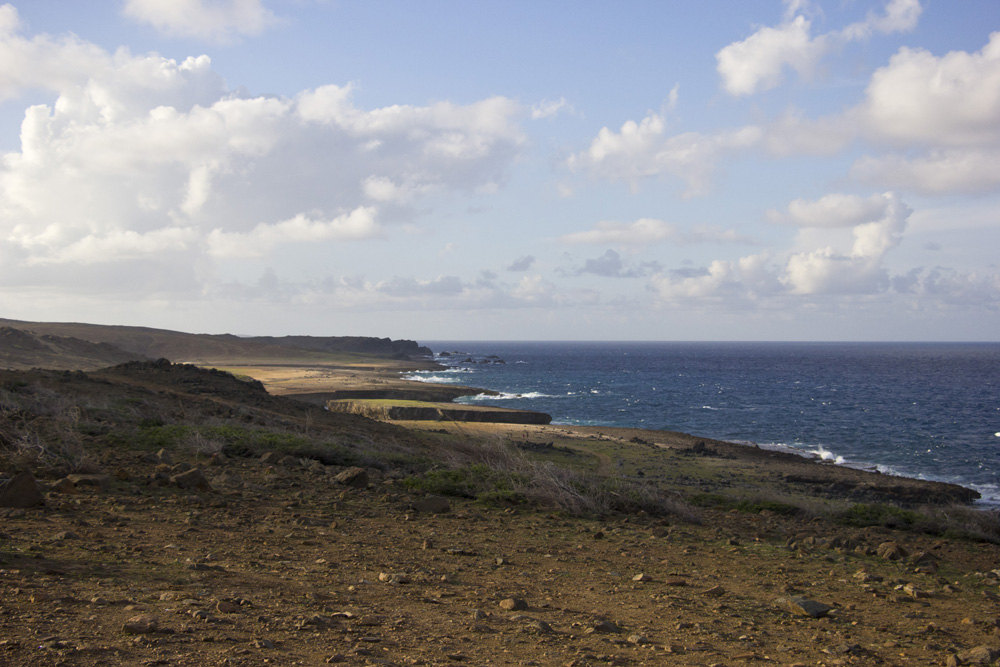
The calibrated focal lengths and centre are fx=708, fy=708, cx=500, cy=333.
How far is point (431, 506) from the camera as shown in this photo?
9578 mm

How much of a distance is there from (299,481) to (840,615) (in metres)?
7.40

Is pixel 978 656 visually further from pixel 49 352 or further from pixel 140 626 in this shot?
pixel 49 352

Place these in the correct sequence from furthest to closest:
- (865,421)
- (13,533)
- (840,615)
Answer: (865,421) → (13,533) → (840,615)

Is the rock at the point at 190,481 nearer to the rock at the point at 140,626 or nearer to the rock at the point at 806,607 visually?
the rock at the point at 140,626

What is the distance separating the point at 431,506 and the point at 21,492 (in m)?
4.69

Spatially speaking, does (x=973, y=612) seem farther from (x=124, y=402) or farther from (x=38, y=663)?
(x=124, y=402)

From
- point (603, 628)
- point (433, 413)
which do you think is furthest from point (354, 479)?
point (433, 413)

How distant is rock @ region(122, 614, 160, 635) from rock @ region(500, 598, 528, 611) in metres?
2.52

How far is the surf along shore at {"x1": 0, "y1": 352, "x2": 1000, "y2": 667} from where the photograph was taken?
15.4 ft

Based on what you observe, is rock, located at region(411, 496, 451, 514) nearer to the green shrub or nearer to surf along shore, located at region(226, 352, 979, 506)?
the green shrub

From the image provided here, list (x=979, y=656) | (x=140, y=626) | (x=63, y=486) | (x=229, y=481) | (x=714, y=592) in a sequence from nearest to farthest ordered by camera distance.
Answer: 1. (x=140, y=626)
2. (x=979, y=656)
3. (x=714, y=592)
4. (x=63, y=486)
5. (x=229, y=481)

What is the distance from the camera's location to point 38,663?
3.90m

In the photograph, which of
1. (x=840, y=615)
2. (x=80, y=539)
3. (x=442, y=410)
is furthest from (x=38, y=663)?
(x=442, y=410)

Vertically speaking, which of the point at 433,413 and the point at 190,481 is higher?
the point at 190,481
